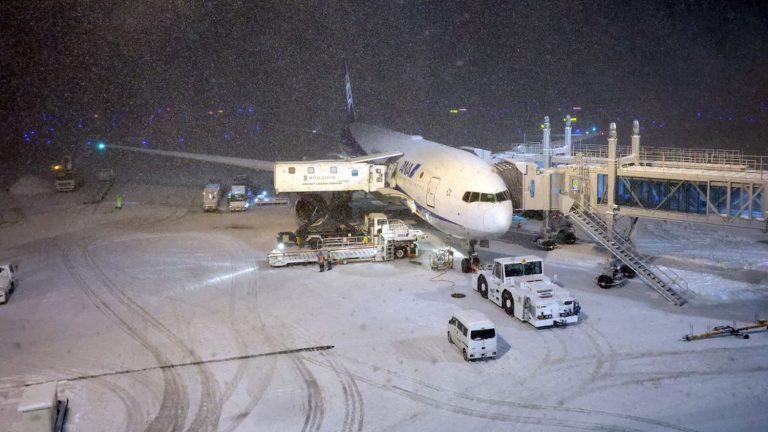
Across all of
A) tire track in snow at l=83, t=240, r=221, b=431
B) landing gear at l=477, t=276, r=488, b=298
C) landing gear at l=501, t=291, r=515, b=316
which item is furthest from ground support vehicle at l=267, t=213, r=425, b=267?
landing gear at l=501, t=291, r=515, b=316

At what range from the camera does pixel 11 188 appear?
63.2m

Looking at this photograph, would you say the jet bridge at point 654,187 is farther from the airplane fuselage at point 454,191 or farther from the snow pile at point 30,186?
the snow pile at point 30,186

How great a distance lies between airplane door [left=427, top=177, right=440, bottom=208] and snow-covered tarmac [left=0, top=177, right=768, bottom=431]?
348 cm

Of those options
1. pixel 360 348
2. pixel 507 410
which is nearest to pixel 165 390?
pixel 360 348

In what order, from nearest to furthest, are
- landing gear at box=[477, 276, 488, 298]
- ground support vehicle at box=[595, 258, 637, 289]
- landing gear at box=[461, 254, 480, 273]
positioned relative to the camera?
landing gear at box=[477, 276, 488, 298] < ground support vehicle at box=[595, 258, 637, 289] < landing gear at box=[461, 254, 480, 273]

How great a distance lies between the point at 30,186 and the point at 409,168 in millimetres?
48702

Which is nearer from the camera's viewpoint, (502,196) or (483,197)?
(483,197)

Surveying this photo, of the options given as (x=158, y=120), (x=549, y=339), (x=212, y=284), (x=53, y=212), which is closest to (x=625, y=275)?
(x=549, y=339)

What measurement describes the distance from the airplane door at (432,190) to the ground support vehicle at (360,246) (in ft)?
9.06

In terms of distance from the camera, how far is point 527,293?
898 inches

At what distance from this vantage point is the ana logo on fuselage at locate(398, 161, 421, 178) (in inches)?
1341

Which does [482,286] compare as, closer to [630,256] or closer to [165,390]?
[630,256]

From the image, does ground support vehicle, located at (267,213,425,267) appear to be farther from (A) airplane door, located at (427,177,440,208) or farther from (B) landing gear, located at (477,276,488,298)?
(B) landing gear, located at (477,276,488,298)

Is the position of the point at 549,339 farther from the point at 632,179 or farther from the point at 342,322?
the point at 632,179
